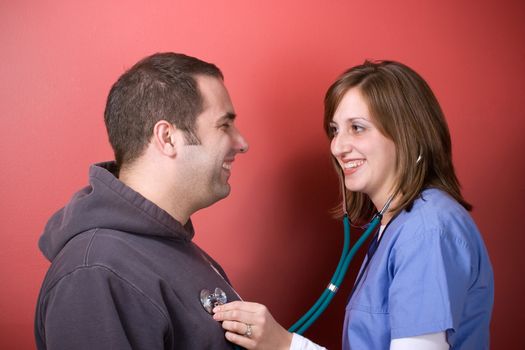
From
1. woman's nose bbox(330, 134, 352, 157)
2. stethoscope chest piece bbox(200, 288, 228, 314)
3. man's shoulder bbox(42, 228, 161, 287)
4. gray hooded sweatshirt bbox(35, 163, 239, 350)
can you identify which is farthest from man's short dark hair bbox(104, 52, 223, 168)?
woman's nose bbox(330, 134, 352, 157)

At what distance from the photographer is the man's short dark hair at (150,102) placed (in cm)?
124

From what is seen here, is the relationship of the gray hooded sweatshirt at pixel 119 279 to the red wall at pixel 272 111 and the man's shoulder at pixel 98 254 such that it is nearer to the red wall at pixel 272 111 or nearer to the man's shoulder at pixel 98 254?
the man's shoulder at pixel 98 254

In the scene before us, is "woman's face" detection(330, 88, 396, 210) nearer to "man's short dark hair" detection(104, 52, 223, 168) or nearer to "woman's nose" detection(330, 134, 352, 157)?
"woman's nose" detection(330, 134, 352, 157)

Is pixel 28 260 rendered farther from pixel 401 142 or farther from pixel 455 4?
pixel 455 4

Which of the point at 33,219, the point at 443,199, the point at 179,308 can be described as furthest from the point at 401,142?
the point at 33,219

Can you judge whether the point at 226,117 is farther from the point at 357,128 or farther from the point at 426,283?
the point at 426,283

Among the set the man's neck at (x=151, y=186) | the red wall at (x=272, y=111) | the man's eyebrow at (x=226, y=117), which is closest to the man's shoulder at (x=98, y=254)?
the man's neck at (x=151, y=186)

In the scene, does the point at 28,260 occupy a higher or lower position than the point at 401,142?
lower

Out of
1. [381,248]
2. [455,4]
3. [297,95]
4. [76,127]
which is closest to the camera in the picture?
[381,248]

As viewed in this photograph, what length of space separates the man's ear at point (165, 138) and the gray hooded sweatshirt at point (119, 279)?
131 millimetres

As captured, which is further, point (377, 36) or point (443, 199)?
point (377, 36)

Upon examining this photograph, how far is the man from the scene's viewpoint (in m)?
0.98

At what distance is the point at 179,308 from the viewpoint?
109 centimetres

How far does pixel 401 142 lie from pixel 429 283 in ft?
1.33
